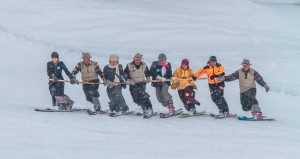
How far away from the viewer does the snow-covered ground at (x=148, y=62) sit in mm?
11992

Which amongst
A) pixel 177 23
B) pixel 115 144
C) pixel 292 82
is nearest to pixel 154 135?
pixel 115 144

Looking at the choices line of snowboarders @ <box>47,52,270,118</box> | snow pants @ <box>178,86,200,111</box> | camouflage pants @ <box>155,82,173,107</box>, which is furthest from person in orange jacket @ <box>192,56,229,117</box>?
camouflage pants @ <box>155,82,173,107</box>

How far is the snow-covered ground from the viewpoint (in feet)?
39.3

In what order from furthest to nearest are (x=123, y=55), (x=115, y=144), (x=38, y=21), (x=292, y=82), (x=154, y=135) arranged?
(x=38, y=21) < (x=123, y=55) < (x=292, y=82) < (x=154, y=135) < (x=115, y=144)

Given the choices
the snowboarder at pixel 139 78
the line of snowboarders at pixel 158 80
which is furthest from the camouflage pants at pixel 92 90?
the snowboarder at pixel 139 78

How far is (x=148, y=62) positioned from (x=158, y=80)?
10384mm

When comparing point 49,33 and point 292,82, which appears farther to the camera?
point 49,33

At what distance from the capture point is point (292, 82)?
856 inches

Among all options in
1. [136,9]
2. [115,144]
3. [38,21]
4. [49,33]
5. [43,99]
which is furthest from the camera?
[136,9]

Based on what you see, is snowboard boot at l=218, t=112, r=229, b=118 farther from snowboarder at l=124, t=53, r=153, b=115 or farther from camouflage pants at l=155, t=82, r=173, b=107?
snowboarder at l=124, t=53, r=153, b=115

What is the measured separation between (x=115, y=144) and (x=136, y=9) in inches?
1089

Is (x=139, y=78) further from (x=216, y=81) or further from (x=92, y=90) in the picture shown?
(x=216, y=81)

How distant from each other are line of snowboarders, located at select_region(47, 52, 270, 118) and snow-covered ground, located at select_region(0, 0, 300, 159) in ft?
2.01

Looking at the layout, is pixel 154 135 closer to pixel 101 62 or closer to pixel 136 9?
pixel 101 62
